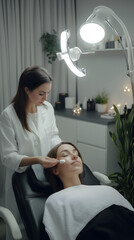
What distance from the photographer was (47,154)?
1.99m

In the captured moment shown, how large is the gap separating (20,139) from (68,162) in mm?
357

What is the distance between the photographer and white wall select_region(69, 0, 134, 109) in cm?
314

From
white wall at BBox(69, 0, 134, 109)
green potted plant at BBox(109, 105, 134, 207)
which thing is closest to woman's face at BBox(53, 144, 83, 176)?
green potted plant at BBox(109, 105, 134, 207)

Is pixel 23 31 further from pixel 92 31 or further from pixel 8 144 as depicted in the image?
pixel 92 31

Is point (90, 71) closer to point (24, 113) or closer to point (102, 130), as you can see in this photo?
point (102, 130)

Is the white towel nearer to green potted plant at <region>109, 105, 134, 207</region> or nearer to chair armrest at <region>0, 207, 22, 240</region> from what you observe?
chair armrest at <region>0, 207, 22, 240</region>

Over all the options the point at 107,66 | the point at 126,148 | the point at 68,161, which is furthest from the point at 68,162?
the point at 107,66

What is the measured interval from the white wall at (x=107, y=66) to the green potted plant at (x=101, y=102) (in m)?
0.06

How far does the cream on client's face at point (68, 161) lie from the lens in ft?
5.82

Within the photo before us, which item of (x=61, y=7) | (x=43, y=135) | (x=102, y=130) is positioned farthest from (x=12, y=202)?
(x=61, y=7)

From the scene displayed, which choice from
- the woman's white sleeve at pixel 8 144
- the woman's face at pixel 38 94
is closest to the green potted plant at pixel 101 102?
the woman's face at pixel 38 94

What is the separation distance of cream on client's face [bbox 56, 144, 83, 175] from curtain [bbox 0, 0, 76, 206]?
58.6 inches

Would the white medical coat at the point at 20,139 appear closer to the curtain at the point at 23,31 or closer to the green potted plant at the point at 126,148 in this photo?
the green potted plant at the point at 126,148

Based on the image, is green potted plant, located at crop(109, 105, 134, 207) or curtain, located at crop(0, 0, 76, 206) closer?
green potted plant, located at crop(109, 105, 134, 207)
